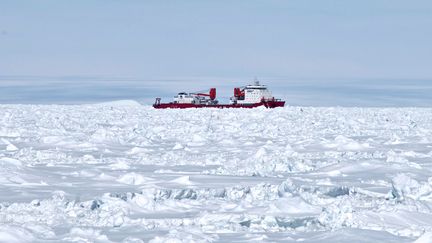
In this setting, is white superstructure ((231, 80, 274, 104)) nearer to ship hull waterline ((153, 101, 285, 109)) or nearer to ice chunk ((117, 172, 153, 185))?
ship hull waterline ((153, 101, 285, 109))

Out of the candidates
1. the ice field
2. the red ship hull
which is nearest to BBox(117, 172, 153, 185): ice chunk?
the ice field

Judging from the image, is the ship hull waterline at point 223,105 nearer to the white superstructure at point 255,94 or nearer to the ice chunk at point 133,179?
the white superstructure at point 255,94

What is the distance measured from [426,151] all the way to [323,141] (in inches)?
85.6

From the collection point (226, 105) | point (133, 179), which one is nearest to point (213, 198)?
point (133, 179)

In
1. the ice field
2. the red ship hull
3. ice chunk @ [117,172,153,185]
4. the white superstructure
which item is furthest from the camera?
the white superstructure

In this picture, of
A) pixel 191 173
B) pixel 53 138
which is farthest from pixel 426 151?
pixel 53 138

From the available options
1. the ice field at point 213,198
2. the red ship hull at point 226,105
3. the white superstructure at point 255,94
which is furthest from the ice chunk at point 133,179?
the white superstructure at point 255,94

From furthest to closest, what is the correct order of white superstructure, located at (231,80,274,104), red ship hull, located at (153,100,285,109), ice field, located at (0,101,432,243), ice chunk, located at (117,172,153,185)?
white superstructure, located at (231,80,274,104)
red ship hull, located at (153,100,285,109)
ice chunk, located at (117,172,153,185)
ice field, located at (0,101,432,243)

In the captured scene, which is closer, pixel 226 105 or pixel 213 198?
pixel 213 198

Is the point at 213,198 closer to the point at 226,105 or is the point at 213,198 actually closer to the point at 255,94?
the point at 226,105

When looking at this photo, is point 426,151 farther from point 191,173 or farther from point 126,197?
point 126,197

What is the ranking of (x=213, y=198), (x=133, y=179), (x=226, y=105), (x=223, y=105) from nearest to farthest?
(x=213, y=198), (x=133, y=179), (x=226, y=105), (x=223, y=105)

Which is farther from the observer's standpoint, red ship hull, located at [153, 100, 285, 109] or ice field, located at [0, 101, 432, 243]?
red ship hull, located at [153, 100, 285, 109]

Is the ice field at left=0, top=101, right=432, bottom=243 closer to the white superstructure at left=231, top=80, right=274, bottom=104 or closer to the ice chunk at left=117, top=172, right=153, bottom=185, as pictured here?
the ice chunk at left=117, top=172, right=153, bottom=185
